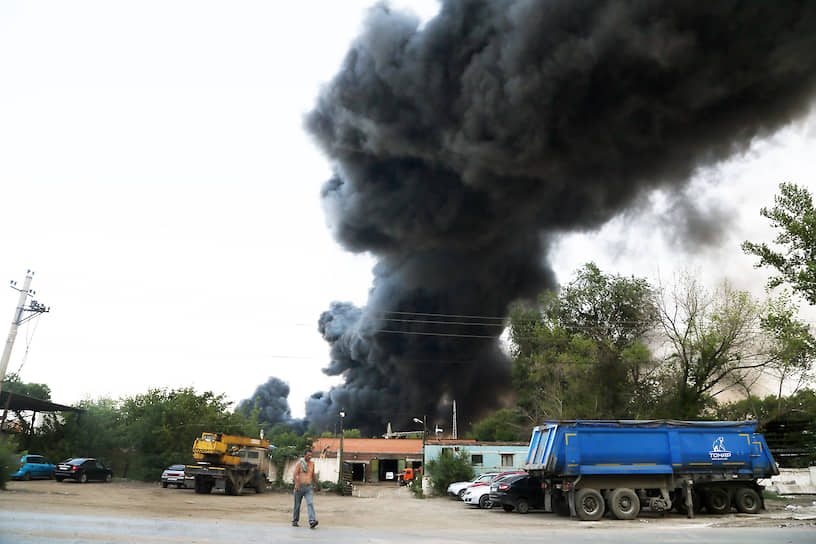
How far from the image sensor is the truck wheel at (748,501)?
48.0ft

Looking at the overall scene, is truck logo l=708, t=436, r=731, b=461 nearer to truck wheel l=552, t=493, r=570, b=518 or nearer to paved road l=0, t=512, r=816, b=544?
truck wheel l=552, t=493, r=570, b=518

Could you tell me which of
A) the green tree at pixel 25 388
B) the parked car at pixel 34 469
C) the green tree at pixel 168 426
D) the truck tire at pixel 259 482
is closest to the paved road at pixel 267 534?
the truck tire at pixel 259 482

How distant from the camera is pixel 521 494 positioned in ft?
53.9

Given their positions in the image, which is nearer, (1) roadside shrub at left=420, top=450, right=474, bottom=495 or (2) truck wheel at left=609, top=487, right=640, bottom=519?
(2) truck wheel at left=609, top=487, right=640, bottom=519

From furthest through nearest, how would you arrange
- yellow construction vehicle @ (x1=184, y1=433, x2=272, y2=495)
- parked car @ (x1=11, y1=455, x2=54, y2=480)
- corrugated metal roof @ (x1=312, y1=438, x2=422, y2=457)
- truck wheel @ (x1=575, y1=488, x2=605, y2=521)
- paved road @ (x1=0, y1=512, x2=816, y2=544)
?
corrugated metal roof @ (x1=312, y1=438, x2=422, y2=457) → parked car @ (x1=11, y1=455, x2=54, y2=480) → yellow construction vehicle @ (x1=184, y1=433, x2=272, y2=495) → truck wheel @ (x1=575, y1=488, x2=605, y2=521) → paved road @ (x1=0, y1=512, x2=816, y2=544)

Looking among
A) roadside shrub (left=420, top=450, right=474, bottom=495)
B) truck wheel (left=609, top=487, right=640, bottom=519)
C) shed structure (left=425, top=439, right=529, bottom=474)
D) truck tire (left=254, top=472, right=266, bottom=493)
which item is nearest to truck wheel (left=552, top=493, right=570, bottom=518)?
truck wheel (left=609, top=487, right=640, bottom=519)

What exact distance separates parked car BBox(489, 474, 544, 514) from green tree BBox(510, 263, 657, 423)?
46.4 ft

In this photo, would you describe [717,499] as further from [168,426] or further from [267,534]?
[168,426]

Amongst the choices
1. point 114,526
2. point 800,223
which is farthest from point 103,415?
point 800,223

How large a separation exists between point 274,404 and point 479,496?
55508mm

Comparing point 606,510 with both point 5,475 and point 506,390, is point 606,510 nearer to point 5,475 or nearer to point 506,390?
point 5,475

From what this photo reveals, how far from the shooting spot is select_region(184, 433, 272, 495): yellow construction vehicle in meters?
21.8

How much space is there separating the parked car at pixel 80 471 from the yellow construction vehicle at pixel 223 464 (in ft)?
17.9

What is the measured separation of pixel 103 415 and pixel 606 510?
30.4m
